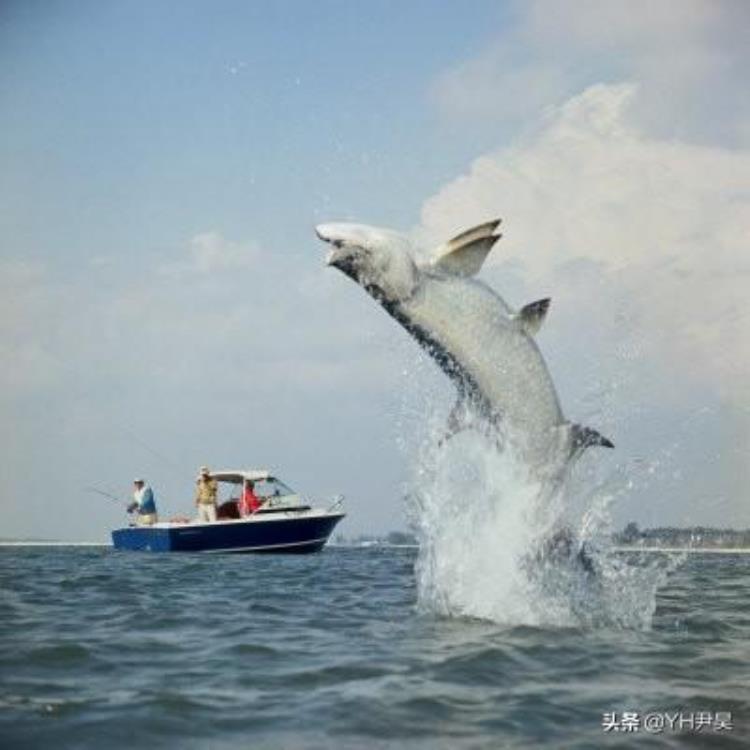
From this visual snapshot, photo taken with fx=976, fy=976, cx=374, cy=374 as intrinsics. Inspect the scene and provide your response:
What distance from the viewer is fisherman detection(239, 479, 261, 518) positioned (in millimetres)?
29312

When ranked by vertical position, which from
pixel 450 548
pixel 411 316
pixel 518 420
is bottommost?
pixel 450 548

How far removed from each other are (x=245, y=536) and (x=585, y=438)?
66.0 feet

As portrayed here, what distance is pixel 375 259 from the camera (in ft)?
25.8

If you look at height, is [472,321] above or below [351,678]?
above

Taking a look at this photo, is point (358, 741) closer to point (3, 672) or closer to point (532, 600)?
point (3, 672)

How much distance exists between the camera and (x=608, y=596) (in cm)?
961

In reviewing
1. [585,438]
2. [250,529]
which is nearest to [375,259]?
[585,438]

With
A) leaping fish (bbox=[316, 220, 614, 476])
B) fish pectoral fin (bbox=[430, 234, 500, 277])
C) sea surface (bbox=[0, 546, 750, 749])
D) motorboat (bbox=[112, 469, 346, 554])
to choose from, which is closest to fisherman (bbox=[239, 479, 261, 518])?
motorboat (bbox=[112, 469, 346, 554])

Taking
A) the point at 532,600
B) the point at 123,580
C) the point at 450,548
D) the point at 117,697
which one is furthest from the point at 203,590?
the point at 117,697

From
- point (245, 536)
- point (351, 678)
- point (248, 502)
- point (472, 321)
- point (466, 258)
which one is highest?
point (466, 258)

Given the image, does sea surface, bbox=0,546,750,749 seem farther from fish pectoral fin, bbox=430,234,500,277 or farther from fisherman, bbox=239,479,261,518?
fisherman, bbox=239,479,261,518

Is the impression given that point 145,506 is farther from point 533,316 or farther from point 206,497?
point 533,316

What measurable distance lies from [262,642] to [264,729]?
2924 mm

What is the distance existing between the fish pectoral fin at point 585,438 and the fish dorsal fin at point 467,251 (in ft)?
5.12
